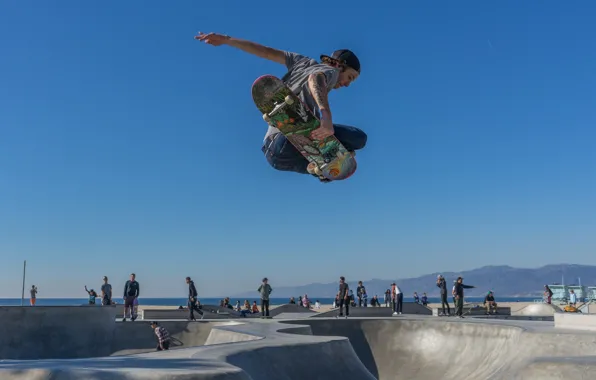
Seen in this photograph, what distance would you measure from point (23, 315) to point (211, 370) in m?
12.6

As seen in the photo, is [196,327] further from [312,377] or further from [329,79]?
[329,79]

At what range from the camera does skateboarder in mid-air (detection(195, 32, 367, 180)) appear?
232 inches

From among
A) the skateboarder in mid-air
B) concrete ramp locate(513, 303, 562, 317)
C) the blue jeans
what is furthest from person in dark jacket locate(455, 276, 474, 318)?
the skateboarder in mid-air

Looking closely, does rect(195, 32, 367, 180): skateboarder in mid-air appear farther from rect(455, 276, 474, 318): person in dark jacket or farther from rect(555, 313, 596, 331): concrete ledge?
rect(455, 276, 474, 318): person in dark jacket

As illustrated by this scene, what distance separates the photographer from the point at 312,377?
8.80 metres

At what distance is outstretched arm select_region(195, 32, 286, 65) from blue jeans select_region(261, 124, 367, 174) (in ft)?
3.00

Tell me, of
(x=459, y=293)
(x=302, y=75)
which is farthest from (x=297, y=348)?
(x=459, y=293)

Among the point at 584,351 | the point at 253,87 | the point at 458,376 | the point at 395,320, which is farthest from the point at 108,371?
the point at 395,320

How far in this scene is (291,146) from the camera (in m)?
6.74

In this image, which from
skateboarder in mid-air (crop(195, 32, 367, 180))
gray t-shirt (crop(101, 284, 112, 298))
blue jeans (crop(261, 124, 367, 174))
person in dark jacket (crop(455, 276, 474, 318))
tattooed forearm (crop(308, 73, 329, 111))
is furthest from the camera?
gray t-shirt (crop(101, 284, 112, 298))

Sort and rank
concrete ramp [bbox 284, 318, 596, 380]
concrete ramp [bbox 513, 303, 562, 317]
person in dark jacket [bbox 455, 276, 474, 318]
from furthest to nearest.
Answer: concrete ramp [bbox 513, 303, 562, 317] < person in dark jacket [bbox 455, 276, 474, 318] < concrete ramp [bbox 284, 318, 596, 380]

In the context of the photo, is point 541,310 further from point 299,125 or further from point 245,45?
point 245,45

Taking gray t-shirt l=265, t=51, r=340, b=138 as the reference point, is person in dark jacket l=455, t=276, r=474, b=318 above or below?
below

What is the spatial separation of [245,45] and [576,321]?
419 inches
